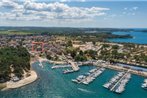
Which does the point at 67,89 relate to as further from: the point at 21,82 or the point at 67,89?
the point at 21,82

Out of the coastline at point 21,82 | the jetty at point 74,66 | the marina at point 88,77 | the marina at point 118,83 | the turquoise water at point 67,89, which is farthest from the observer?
the jetty at point 74,66

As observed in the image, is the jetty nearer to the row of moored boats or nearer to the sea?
the row of moored boats

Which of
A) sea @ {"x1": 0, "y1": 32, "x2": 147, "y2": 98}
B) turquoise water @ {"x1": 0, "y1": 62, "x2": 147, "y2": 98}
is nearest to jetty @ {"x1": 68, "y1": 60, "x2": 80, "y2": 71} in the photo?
sea @ {"x1": 0, "y1": 32, "x2": 147, "y2": 98}

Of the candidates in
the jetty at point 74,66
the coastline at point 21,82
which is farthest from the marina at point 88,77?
the coastline at point 21,82

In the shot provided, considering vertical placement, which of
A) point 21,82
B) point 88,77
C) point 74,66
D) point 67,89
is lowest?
point 67,89

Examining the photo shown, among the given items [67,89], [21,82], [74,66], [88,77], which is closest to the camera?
[67,89]

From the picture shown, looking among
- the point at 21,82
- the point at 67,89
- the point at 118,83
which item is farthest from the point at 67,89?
the point at 118,83

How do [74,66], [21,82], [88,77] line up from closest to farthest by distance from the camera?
[21,82], [88,77], [74,66]

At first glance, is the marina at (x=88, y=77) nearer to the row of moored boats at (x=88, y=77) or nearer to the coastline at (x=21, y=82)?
the row of moored boats at (x=88, y=77)

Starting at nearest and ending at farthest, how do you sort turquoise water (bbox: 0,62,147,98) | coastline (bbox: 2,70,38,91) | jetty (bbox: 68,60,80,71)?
turquoise water (bbox: 0,62,147,98), coastline (bbox: 2,70,38,91), jetty (bbox: 68,60,80,71)

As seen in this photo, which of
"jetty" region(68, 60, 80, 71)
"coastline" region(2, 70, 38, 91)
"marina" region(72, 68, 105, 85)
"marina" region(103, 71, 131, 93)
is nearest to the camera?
"marina" region(103, 71, 131, 93)
